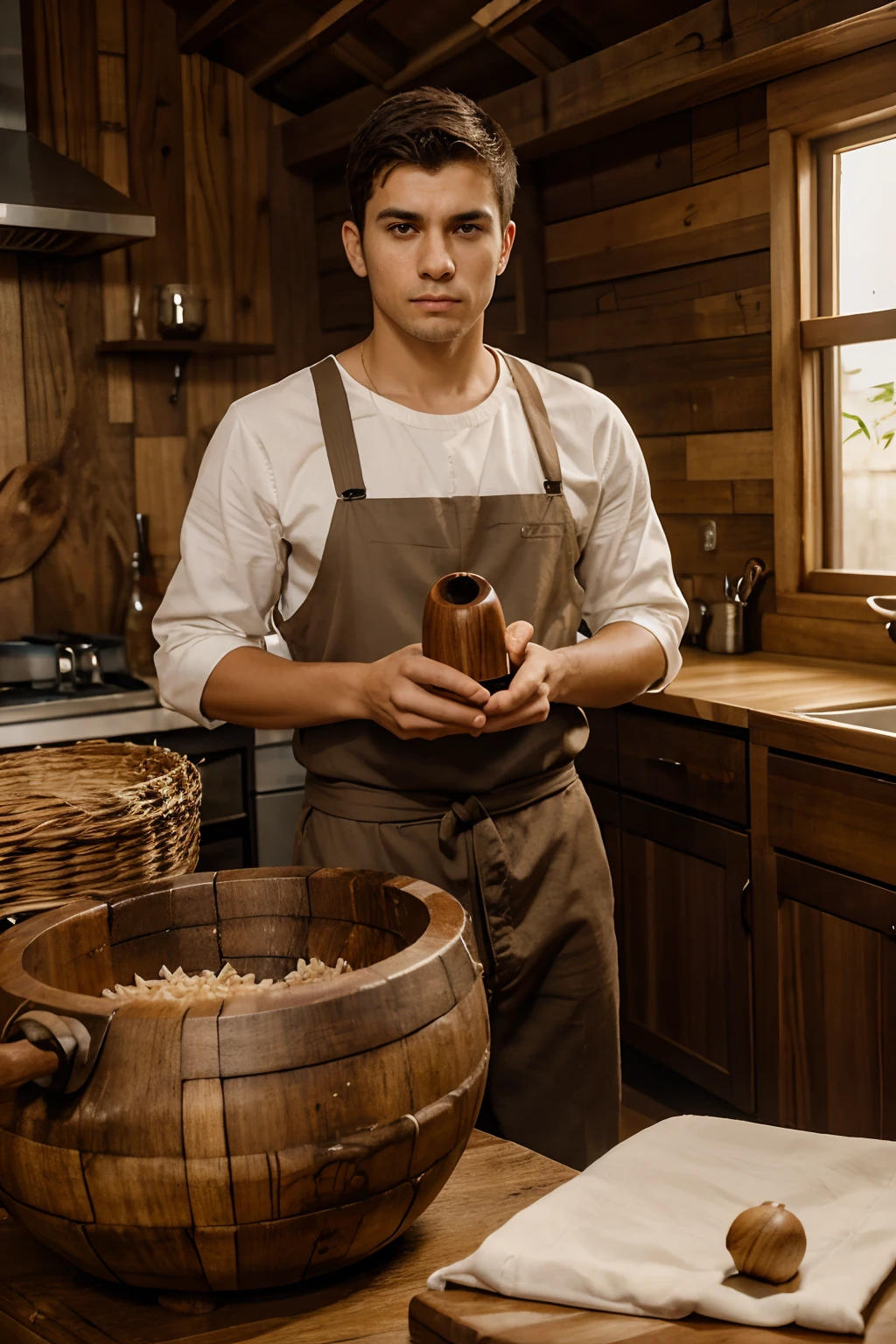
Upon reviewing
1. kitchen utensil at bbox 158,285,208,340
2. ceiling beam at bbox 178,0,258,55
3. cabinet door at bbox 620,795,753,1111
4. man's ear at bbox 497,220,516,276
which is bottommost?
cabinet door at bbox 620,795,753,1111

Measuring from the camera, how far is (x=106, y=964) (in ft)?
2.80

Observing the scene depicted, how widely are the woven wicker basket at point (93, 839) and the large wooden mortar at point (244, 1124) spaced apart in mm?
420

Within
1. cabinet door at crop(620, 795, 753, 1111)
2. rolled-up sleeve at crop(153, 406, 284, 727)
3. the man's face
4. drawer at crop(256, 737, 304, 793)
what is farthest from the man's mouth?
drawer at crop(256, 737, 304, 793)

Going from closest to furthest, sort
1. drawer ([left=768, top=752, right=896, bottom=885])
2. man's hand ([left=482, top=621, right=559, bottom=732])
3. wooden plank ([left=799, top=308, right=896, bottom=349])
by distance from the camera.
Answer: man's hand ([left=482, top=621, right=559, bottom=732]) → drawer ([left=768, top=752, right=896, bottom=885]) → wooden plank ([left=799, top=308, right=896, bottom=349])

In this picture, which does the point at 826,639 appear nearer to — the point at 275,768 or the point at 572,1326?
the point at 275,768

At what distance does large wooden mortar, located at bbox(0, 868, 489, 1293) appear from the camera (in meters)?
0.66

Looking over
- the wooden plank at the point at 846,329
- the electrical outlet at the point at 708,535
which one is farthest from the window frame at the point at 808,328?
the electrical outlet at the point at 708,535

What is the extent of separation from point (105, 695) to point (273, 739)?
0.42 m

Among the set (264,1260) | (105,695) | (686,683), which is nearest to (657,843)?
(686,683)

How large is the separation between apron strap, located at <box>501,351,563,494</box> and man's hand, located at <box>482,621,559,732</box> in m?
0.29

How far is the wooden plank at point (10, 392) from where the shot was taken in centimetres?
365

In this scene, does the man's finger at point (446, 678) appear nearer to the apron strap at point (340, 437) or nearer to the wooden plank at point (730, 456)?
the apron strap at point (340, 437)

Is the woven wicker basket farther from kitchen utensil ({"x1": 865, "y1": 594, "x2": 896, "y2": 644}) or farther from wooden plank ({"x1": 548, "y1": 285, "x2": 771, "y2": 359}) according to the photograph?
wooden plank ({"x1": 548, "y1": 285, "x2": 771, "y2": 359})

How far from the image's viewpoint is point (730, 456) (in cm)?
320
